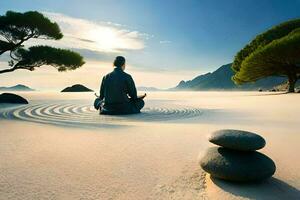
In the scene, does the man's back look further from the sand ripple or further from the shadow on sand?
the shadow on sand

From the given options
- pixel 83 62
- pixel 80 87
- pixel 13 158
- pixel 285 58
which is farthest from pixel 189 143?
pixel 80 87

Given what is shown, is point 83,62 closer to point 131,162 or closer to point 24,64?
point 24,64

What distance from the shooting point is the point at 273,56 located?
2600cm

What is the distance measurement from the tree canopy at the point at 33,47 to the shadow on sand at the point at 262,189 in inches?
780

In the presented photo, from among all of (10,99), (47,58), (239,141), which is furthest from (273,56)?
(239,141)

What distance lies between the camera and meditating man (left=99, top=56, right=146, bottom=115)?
10641mm

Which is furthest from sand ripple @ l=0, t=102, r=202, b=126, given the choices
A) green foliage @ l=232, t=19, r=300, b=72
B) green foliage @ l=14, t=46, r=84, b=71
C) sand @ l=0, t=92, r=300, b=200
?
green foliage @ l=232, t=19, r=300, b=72

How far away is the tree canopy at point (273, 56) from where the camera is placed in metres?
25.1

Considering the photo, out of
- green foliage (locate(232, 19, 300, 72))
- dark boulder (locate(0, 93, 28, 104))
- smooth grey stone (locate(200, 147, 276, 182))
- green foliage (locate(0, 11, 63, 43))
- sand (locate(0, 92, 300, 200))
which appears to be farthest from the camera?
green foliage (locate(232, 19, 300, 72))

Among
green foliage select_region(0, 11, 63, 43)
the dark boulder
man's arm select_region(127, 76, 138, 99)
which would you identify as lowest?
the dark boulder

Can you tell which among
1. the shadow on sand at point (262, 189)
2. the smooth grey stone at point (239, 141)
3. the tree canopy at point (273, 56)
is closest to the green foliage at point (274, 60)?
the tree canopy at point (273, 56)

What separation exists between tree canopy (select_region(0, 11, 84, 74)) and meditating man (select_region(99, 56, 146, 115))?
38.7 ft

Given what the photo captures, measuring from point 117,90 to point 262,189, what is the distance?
25.9ft

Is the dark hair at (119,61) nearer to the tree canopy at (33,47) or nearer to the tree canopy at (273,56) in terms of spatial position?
the tree canopy at (33,47)
